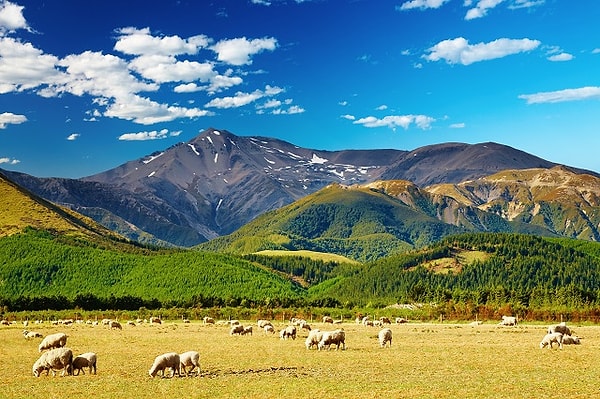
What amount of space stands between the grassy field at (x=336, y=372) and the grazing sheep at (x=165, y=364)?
79 cm

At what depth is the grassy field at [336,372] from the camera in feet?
98.9

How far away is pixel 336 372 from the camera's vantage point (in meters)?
37.5

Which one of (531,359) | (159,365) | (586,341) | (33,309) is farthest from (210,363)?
(33,309)

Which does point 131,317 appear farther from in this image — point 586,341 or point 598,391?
point 598,391

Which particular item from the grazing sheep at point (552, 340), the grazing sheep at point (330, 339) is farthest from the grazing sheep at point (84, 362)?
the grazing sheep at point (552, 340)

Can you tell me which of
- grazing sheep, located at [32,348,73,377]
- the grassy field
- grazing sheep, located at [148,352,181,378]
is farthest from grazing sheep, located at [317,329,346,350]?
grazing sheep, located at [32,348,73,377]

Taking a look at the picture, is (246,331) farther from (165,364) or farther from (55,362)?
(55,362)

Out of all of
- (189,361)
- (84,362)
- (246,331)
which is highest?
(189,361)

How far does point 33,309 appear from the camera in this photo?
14900cm

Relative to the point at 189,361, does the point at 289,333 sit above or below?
below

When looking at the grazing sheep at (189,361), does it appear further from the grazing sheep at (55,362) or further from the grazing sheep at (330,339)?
the grazing sheep at (330,339)

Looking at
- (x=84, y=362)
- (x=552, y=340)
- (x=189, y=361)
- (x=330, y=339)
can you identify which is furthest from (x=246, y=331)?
(x=552, y=340)

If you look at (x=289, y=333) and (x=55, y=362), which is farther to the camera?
(x=289, y=333)

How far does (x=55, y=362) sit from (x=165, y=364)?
7.50 metres
